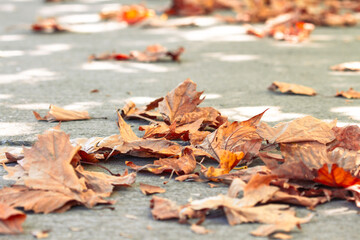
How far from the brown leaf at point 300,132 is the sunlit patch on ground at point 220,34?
2.87 meters

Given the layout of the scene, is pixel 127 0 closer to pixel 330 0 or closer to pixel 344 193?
pixel 330 0

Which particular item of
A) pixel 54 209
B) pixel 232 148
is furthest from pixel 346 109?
pixel 54 209

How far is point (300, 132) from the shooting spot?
5.73ft

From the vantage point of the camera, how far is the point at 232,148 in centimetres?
176

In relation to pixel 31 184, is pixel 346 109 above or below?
below

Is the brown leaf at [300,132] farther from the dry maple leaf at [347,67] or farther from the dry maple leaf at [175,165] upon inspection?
the dry maple leaf at [347,67]

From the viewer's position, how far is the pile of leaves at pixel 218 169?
135cm

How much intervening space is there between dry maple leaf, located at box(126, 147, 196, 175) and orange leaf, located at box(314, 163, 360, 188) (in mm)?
420

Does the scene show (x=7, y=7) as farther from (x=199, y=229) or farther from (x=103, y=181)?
(x=199, y=229)

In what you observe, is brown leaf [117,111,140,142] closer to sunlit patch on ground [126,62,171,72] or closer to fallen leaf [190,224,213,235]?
fallen leaf [190,224,213,235]

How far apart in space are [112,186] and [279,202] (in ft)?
1.61

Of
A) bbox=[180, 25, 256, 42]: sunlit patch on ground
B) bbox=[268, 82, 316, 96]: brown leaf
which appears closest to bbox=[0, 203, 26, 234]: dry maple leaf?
bbox=[268, 82, 316, 96]: brown leaf

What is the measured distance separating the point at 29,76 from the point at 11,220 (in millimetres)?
2102

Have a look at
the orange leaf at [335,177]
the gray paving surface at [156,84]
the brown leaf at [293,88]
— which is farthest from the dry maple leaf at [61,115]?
the orange leaf at [335,177]
